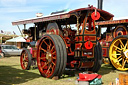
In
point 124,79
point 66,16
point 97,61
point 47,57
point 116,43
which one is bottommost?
point 124,79

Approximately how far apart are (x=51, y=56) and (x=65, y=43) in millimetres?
822

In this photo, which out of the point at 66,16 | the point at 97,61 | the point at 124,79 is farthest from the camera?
the point at 97,61

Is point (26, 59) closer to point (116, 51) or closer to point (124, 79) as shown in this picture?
point (116, 51)

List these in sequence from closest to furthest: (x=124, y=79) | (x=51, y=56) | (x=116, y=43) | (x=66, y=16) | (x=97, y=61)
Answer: (x=124, y=79)
(x=66, y=16)
(x=51, y=56)
(x=97, y=61)
(x=116, y=43)

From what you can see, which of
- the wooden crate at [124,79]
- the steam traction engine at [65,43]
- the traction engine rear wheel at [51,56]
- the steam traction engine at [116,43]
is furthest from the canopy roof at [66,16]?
the wooden crate at [124,79]

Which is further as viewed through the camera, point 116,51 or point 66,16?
point 116,51

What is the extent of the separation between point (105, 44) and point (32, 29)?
4557mm

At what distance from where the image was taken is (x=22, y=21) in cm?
1048

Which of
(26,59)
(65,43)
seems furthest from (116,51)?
(26,59)

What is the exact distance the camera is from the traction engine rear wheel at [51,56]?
782 cm

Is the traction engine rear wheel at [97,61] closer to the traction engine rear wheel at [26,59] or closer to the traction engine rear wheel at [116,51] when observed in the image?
the traction engine rear wheel at [116,51]

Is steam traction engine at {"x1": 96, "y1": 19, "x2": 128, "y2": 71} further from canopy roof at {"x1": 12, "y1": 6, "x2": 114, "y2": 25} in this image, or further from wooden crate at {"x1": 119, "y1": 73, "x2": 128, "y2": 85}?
wooden crate at {"x1": 119, "y1": 73, "x2": 128, "y2": 85}

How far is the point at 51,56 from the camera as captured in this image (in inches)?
329

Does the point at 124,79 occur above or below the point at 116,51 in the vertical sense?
below
